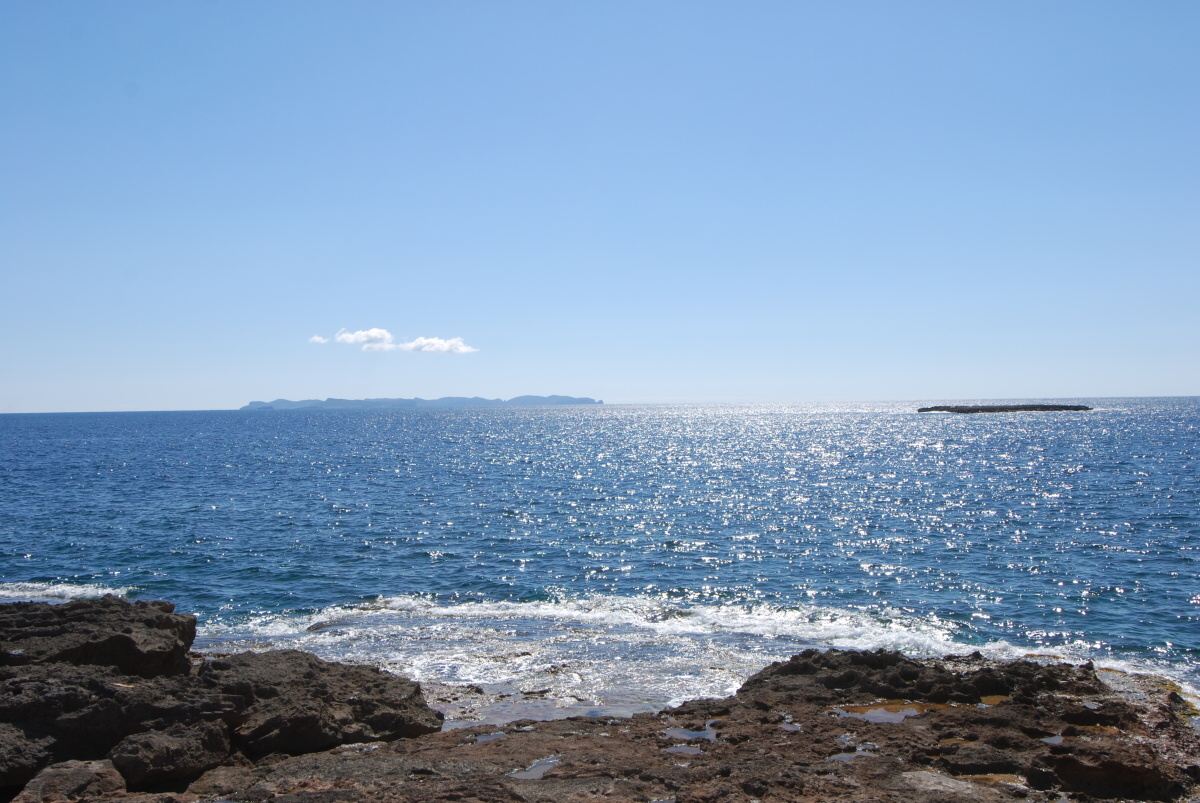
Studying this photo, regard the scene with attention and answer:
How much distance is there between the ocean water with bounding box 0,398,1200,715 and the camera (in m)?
26.6

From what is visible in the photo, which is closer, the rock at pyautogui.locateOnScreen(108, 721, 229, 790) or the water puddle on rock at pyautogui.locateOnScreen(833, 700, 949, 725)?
the rock at pyautogui.locateOnScreen(108, 721, 229, 790)

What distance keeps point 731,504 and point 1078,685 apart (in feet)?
144

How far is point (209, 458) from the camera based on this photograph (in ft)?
358

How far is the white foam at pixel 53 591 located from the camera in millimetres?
33500

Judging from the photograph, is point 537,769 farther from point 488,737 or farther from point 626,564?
point 626,564

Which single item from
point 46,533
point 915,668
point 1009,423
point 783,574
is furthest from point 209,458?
point 1009,423

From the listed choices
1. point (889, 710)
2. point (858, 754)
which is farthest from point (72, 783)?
point (889, 710)

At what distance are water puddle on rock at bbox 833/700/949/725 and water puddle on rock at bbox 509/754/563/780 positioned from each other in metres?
7.06

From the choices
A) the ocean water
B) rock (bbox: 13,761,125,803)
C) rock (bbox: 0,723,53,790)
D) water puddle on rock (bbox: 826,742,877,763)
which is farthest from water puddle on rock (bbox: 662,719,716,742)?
rock (bbox: 0,723,53,790)

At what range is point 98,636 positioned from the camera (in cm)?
1956

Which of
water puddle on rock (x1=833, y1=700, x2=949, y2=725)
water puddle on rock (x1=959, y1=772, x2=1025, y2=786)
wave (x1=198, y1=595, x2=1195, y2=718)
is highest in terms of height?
water puddle on rock (x1=959, y1=772, x2=1025, y2=786)

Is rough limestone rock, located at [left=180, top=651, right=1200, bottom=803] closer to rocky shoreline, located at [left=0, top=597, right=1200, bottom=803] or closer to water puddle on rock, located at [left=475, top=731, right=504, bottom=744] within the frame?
rocky shoreline, located at [left=0, top=597, right=1200, bottom=803]

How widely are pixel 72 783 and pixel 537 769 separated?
307 inches

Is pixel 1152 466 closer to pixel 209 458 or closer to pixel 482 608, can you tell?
pixel 482 608
